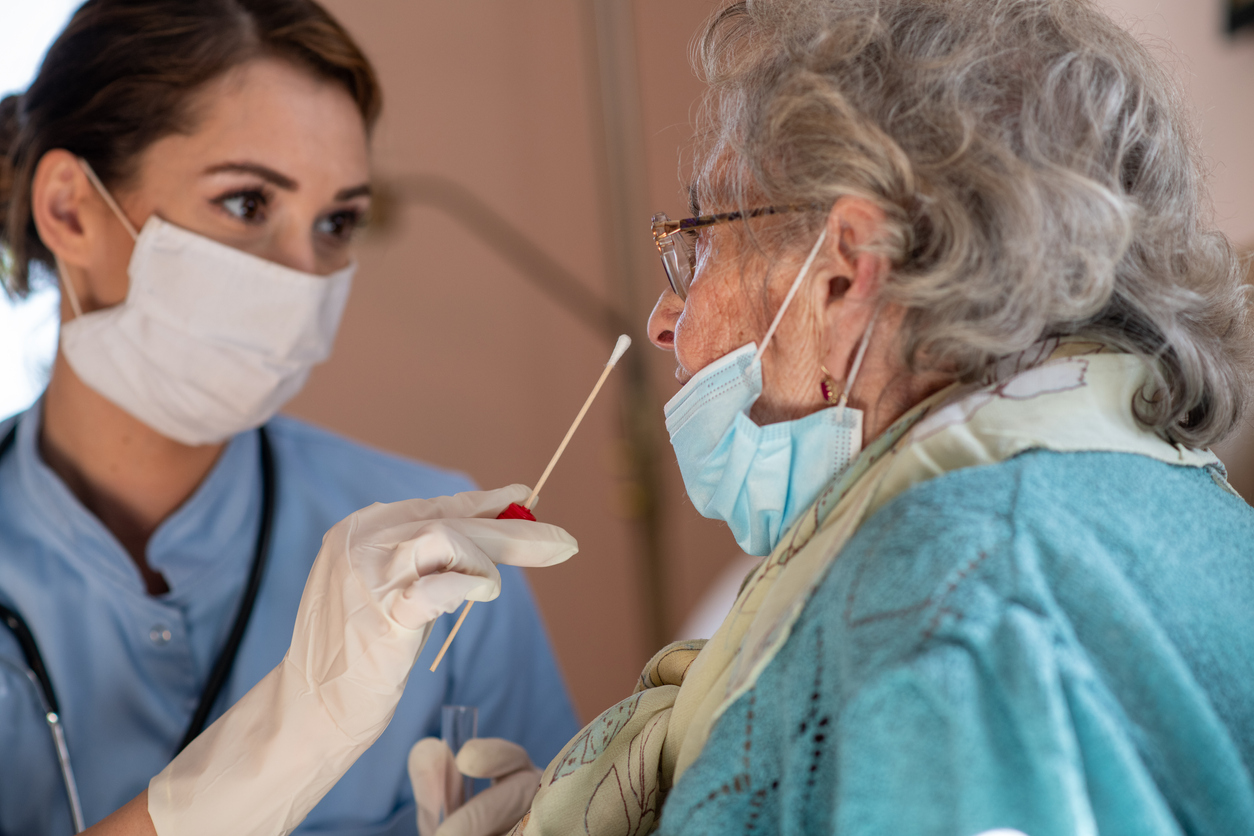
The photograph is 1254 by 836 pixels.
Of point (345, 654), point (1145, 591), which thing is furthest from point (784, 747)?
point (345, 654)

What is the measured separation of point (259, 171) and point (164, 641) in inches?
26.8

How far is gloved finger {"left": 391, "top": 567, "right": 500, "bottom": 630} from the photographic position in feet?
2.90

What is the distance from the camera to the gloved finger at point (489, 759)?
1147 millimetres

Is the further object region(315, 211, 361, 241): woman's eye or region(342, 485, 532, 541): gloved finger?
region(315, 211, 361, 241): woman's eye

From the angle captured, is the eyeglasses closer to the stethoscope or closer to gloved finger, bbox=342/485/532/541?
gloved finger, bbox=342/485/532/541

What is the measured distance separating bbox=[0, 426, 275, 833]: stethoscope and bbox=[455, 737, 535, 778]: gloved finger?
397 mm

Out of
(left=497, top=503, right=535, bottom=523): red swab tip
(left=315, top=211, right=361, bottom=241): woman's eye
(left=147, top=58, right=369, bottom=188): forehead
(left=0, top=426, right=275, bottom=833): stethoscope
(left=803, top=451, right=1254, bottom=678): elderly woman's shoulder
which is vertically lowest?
(left=0, top=426, right=275, bottom=833): stethoscope

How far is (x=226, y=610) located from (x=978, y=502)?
1.16 meters

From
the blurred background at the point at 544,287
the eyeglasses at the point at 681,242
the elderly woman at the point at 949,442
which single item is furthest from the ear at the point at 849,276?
the blurred background at the point at 544,287

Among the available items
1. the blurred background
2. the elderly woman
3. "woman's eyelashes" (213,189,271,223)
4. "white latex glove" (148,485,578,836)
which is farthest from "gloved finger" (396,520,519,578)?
the blurred background

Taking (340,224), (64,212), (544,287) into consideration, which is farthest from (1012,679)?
(544,287)

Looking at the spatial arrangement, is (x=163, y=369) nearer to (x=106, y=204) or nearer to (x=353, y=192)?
(x=106, y=204)

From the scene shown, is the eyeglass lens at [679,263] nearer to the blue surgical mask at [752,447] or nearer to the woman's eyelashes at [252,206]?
the blue surgical mask at [752,447]

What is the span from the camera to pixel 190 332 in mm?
1376
